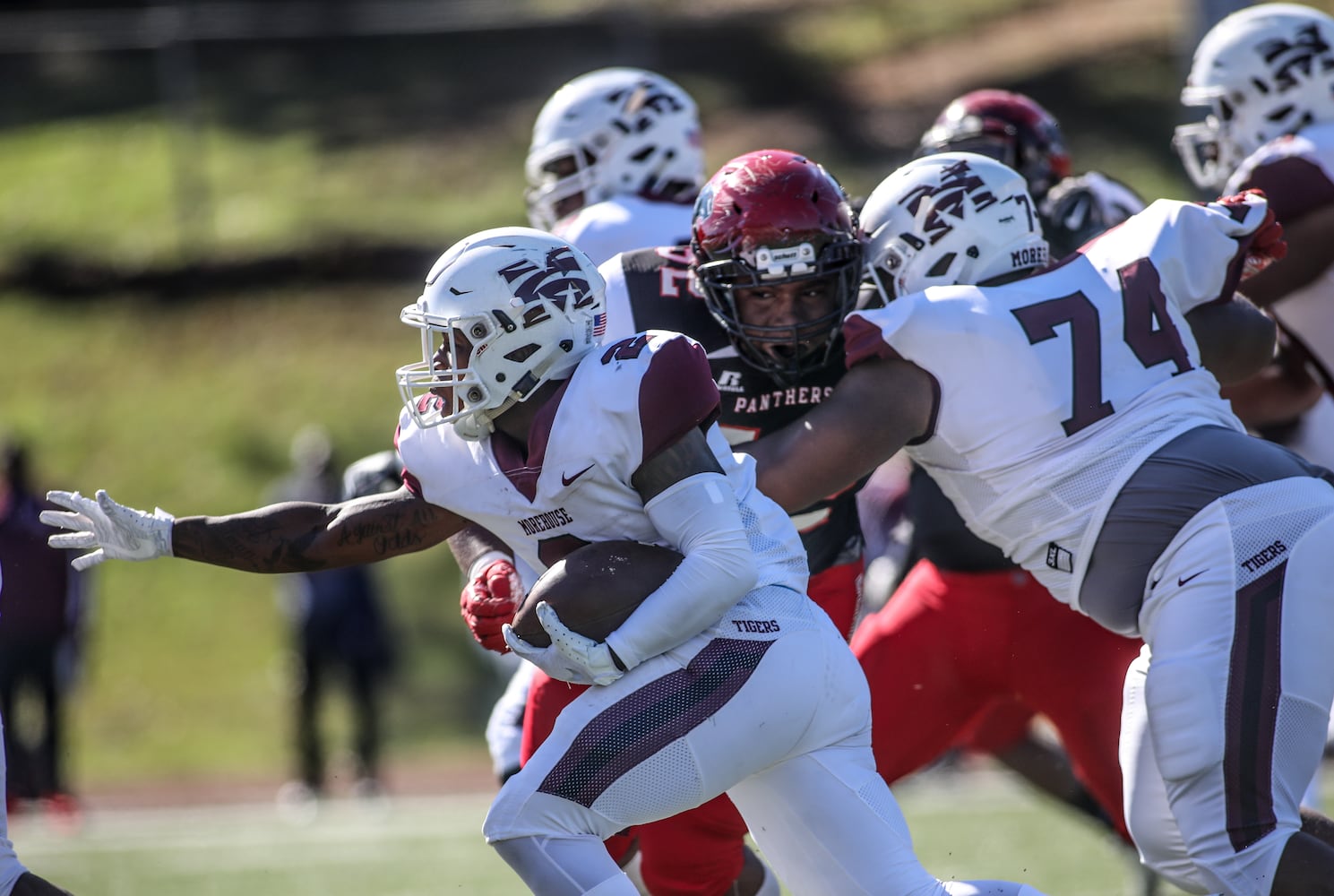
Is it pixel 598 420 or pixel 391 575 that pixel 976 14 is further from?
pixel 598 420

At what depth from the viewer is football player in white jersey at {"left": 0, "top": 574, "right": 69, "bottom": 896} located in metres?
3.02

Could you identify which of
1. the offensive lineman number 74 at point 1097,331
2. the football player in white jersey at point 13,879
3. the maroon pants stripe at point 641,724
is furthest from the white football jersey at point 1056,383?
the football player in white jersey at point 13,879

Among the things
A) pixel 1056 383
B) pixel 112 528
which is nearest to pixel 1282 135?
pixel 1056 383

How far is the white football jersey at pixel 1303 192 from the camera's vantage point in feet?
14.1

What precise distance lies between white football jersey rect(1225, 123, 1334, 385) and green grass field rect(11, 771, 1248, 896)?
5.58 feet

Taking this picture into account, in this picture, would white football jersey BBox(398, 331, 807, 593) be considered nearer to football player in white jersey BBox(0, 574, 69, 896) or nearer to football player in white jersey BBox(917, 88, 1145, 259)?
football player in white jersey BBox(0, 574, 69, 896)

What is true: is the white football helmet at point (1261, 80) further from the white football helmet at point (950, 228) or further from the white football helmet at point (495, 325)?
the white football helmet at point (495, 325)

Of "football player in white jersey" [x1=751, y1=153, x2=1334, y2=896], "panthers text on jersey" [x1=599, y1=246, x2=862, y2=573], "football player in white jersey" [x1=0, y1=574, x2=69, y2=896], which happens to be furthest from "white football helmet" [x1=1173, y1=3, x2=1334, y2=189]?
"football player in white jersey" [x1=0, y1=574, x2=69, y2=896]

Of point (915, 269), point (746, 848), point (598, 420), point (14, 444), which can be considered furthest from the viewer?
point (14, 444)

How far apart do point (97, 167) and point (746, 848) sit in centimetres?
1444

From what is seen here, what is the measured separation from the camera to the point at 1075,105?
16.1 meters

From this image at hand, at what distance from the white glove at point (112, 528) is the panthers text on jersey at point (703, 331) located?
1109 millimetres

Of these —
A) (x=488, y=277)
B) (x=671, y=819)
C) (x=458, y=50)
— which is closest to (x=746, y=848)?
(x=671, y=819)

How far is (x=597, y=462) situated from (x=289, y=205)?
536 inches
